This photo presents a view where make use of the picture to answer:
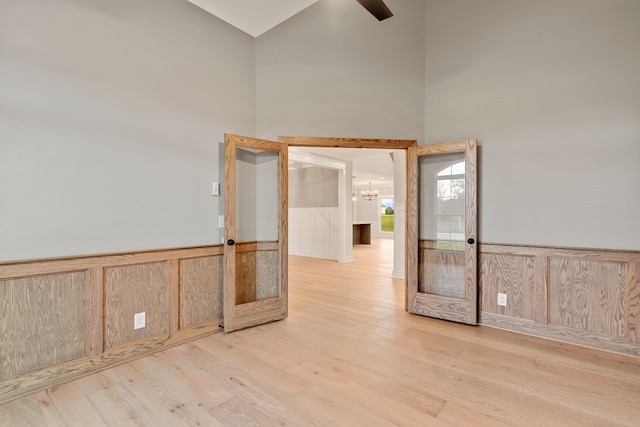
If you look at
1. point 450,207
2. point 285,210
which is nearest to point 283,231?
point 285,210

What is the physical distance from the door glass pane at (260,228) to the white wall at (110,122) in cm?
38

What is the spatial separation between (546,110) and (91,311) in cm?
434

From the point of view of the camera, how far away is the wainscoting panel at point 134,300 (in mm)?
2359

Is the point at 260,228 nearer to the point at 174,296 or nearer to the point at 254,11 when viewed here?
the point at 174,296

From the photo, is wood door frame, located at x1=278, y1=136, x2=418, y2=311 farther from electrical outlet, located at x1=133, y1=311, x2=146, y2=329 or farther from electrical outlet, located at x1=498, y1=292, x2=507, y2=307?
electrical outlet, located at x1=133, y1=311, x2=146, y2=329

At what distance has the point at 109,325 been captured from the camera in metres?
2.35

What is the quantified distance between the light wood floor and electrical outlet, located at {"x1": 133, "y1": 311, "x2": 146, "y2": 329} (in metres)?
0.27

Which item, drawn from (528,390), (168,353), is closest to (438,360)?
(528,390)

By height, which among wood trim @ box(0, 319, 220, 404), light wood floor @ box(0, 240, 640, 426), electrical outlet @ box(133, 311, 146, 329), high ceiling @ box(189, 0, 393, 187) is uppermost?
high ceiling @ box(189, 0, 393, 187)

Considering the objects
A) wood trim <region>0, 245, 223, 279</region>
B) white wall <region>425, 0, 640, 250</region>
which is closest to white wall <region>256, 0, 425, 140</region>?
white wall <region>425, 0, 640, 250</region>

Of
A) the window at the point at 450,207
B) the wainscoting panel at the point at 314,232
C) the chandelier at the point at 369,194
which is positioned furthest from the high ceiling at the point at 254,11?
the chandelier at the point at 369,194

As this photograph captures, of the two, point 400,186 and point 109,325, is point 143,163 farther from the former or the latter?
point 400,186

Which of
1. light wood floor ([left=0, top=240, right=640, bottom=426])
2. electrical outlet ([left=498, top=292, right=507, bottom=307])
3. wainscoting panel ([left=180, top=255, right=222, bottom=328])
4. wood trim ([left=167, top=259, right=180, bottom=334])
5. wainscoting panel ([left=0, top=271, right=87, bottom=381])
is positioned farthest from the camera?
electrical outlet ([left=498, top=292, right=507, bottom=307])

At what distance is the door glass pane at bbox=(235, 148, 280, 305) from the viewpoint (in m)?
3.29
